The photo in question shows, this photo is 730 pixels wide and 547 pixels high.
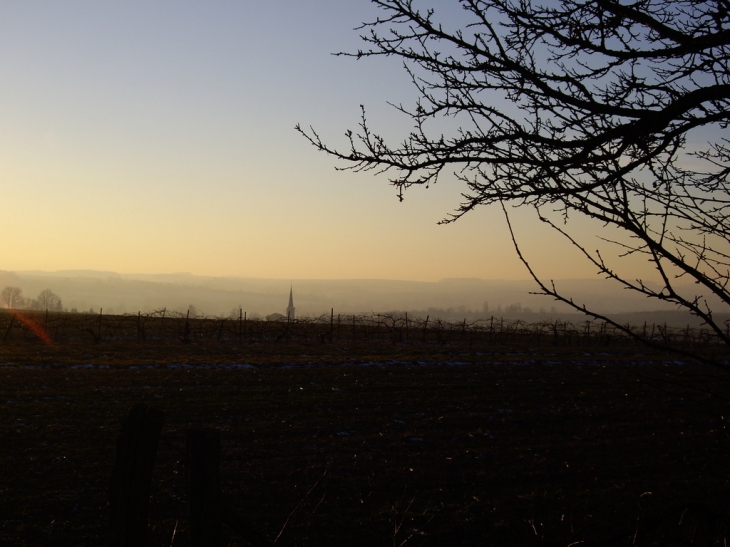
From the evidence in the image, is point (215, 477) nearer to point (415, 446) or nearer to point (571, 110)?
point (571, 110)

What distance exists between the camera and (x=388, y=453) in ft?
34.7

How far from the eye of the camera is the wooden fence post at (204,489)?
2557 millimetres

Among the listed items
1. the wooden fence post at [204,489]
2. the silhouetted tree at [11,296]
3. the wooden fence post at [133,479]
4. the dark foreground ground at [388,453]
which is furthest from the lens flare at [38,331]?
the silhouetted tree at [11,296]

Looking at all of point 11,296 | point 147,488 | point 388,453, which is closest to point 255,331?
point 388,453

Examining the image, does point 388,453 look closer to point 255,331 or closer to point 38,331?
point 38,331

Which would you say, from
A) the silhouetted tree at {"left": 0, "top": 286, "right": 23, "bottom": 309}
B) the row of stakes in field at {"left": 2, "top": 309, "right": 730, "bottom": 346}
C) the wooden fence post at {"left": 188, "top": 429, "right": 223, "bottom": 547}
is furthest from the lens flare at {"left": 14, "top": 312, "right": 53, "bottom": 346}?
the silhouetted tree at {"left": 0, "top": 286, "right": 23, "bottom": 309}

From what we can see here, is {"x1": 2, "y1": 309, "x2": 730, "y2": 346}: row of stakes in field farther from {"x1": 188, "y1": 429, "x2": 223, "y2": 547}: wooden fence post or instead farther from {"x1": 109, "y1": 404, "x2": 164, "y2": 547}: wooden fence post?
{"x1": 188, "y1": 429, "x2": 223, "y2": 547}: wooden fence post

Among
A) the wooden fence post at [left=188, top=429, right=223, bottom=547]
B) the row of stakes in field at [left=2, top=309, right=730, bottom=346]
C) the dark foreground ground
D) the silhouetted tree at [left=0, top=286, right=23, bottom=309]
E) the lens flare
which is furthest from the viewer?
the silhouetted tree at [left=0, top=286, right=23, bottom=309]

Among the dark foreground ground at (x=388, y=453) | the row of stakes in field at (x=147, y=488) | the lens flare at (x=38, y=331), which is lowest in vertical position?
the dark foreground ground at (x=388, y=453)

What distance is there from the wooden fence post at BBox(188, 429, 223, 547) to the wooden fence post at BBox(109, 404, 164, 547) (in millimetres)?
186

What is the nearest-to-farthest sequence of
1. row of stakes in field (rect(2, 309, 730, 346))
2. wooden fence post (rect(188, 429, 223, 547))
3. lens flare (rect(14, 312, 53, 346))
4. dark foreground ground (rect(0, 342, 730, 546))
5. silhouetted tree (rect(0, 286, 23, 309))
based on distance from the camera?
1. wooden fence post (rect(188, 429, 223, 547))
2. dark foreground ground (rect(0, 342, 730, 546))
3. lens flare (rect(14, 312, 53, 346))
4. row of stakes in field (rect(2, 309, 730, 346))
5. silhouetted tree (rect(0, 286, 23, 309))

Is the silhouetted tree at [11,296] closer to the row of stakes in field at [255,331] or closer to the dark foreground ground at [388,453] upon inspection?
the row of stakes in field at [255,331]

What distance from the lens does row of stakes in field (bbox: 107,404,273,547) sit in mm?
2564

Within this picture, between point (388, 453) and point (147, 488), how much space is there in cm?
839
